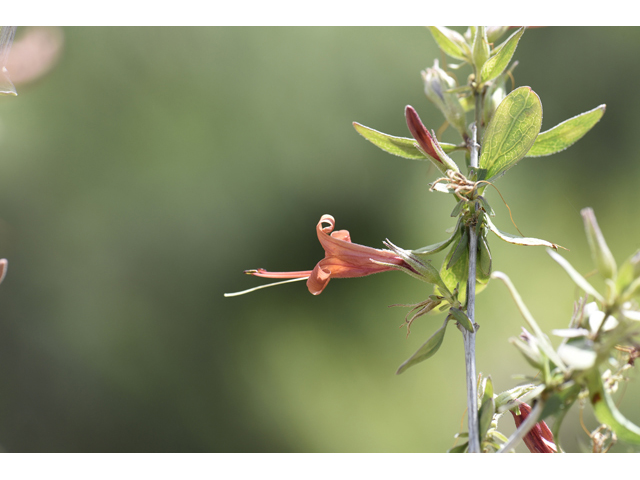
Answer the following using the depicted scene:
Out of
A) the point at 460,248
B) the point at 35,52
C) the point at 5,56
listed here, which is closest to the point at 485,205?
the point at 460,248

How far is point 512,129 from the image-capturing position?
0.25 metres

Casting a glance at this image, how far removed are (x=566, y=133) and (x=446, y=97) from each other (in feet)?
0.26

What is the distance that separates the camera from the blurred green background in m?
1.70

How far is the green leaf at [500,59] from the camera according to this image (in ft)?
0.88

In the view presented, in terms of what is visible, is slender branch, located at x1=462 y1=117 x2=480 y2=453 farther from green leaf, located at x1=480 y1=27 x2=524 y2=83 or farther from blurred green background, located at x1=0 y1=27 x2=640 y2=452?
blurred green background, located at x1=0 y1=27 x2=640 y2=452

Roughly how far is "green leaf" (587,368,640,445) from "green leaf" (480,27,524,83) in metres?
0.18

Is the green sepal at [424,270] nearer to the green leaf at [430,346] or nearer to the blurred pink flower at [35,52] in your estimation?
the green leaf at [430,346]

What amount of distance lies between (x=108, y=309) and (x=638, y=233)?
183 centimetres

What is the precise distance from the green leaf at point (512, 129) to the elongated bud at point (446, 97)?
0.19 ft

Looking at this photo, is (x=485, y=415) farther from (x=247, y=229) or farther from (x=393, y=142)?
(x=247, y=229)

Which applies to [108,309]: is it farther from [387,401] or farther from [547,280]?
[547,280]

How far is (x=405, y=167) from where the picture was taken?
1.83 metres

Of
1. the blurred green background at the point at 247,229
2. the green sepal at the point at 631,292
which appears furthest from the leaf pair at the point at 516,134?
the blurred green background at the point at 247,229

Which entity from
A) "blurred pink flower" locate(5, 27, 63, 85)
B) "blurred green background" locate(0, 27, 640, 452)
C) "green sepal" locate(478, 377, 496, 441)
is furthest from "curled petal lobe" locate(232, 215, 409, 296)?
"blurred green background" locate(0, 27, 640, 452)
